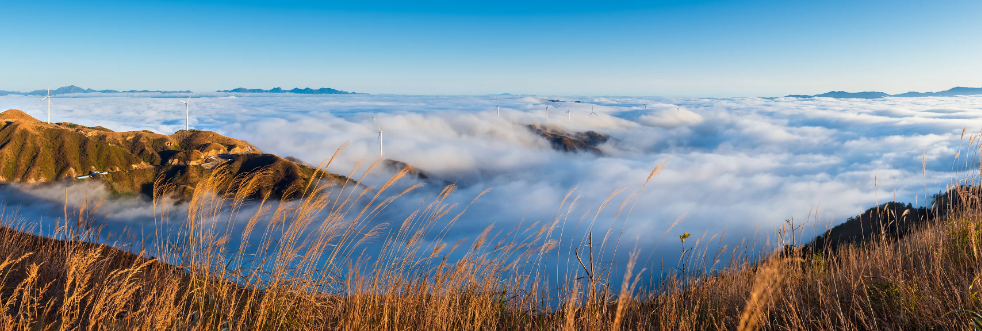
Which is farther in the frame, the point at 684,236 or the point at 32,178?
the point at 32,178

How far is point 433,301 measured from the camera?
333cm

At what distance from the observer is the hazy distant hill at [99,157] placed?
8644 cm

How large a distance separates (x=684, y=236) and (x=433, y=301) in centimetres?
231

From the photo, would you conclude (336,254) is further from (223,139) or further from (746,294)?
(223,139)

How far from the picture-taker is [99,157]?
9331cm

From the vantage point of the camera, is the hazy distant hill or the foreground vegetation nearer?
the foreground vegetation

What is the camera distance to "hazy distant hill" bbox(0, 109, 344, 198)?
86438 millimetres

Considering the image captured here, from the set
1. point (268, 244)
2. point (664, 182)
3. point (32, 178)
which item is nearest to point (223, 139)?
point (32, 178)

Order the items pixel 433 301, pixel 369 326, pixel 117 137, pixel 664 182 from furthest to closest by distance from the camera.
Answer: pixel 664 182 → pixel 117 137 → pixel 433 301 → pixel 369 326

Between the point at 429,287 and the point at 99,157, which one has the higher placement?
the point at 429,287

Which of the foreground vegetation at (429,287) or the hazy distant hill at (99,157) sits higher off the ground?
the foreground vegetation at (429,287)

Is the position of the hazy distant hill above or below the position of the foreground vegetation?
below

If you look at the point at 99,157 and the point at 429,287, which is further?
the point at 99,157

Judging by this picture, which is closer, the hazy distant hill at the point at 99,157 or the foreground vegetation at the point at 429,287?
the foreground vegetation at the point at 429,287
